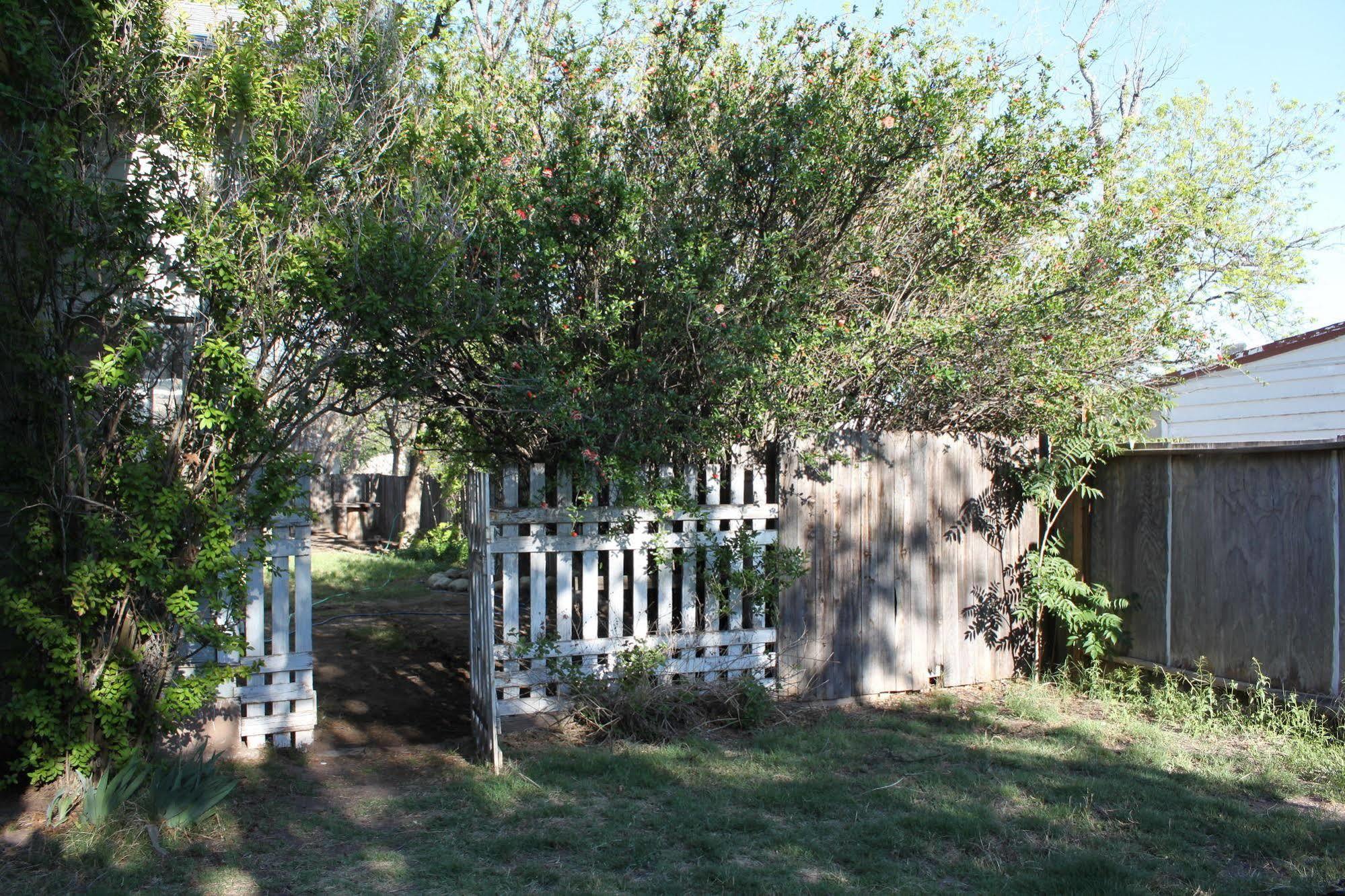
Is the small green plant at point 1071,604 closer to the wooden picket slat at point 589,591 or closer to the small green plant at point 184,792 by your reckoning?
the wooden picket slat at point 589,591

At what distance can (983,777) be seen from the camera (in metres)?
5.16

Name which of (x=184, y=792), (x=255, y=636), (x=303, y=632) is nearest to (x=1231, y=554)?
(x=303, y=632)

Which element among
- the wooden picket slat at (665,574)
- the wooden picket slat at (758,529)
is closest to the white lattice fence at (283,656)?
the wooden picket slat at (665,574)

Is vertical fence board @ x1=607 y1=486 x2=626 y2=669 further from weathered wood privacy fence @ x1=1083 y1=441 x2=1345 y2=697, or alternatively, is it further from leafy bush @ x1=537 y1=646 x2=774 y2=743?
weathered wood privacy fence @ x1=1083 y1=441 x2=1345 y2=697

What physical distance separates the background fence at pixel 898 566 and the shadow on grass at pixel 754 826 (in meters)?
1.07

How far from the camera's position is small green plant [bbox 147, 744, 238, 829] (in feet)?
14.1

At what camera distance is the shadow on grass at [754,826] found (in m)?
3.89

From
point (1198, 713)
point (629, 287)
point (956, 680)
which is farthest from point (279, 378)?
point (1198, 713)

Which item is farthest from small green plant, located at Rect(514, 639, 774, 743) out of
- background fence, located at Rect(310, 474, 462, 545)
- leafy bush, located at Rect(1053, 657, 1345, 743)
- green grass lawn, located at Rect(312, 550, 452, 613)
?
background fence, located at Rect(310, 474, 462, 545)

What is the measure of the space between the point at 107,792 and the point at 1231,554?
6.77 m

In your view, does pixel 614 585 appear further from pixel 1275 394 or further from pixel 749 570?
pixel 1275 394

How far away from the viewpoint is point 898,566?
283 inches

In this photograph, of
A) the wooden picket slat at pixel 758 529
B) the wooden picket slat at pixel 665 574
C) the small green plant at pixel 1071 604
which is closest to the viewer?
the wooden picket slat at pixel 665 574

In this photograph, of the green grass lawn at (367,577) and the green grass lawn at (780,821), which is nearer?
the green grass lawn at (780,821)
